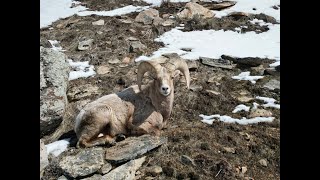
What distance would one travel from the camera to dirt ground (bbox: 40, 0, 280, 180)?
26.1ft

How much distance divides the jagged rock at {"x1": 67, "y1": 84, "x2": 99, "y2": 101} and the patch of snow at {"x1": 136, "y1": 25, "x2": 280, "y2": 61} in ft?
9.12

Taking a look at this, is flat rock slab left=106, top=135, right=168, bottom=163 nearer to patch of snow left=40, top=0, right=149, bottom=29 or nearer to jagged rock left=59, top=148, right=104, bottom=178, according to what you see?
jagged rock left=59, top=148, right=104, bottom=178

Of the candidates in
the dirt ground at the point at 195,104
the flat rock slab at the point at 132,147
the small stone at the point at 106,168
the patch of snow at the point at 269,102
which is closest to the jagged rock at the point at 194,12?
the dirt ground at the point at 195,104

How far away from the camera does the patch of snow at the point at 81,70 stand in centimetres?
1284

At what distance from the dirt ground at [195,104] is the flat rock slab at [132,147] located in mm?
161

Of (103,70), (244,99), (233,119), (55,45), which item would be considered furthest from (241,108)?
(55,45)

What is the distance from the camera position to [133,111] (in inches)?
379

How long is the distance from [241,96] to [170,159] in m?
3.93

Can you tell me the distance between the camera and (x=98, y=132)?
30.2 ft

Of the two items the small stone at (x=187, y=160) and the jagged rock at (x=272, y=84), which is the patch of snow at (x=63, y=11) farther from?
the small stone at (x=187, y=160)

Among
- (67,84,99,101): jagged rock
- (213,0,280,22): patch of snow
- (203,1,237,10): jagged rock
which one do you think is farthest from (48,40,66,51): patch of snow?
(203,1,237,10): jagged rock

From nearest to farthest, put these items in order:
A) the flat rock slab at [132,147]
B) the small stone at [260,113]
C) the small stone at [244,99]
→ the flat rock slab at [132,147] < the small stone at [260,113] < the small stone at [244,99]
